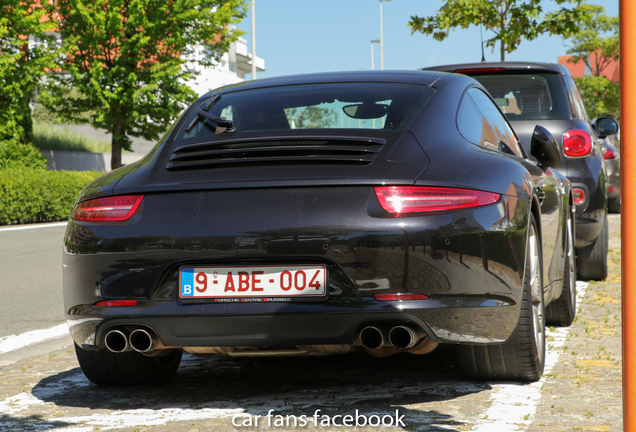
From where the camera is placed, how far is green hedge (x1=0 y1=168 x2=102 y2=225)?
17484mm

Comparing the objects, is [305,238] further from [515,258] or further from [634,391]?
[634,391]

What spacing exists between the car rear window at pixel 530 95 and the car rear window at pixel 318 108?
3.07 m

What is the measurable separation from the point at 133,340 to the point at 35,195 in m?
15.9

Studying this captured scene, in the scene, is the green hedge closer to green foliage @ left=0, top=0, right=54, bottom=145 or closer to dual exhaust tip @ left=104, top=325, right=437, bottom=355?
green foliage @ left=0, top=0, right=54, bottom=145

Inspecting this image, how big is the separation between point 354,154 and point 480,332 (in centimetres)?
87

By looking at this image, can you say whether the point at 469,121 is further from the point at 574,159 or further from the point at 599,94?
the point at 599,94

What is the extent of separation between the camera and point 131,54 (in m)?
29.0

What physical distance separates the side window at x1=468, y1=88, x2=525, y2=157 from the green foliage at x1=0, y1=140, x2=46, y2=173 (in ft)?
70.5

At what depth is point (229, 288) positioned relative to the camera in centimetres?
319

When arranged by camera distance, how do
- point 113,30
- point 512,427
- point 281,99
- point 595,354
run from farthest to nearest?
point 113,30, point 595,354, point 281,99, point 512,427

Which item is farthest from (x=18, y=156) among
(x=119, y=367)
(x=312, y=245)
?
(x=312, y=245)

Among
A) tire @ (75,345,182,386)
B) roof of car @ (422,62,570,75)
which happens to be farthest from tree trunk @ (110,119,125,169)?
tire @ (75,345,182,386)

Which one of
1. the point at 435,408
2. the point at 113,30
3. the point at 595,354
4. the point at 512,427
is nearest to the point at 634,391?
the point at 512,427

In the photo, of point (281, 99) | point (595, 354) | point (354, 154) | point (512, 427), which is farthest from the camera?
point (595, 354)
